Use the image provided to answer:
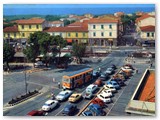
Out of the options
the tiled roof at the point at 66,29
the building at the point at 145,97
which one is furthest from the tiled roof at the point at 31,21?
the building at the point at 145,97

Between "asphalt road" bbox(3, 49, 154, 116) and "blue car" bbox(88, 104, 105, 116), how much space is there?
357 millimetres

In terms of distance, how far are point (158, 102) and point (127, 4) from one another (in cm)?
276

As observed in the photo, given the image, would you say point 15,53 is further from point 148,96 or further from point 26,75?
point 148,96

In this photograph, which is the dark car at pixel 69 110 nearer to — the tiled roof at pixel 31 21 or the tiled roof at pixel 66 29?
the tiled roof at pixel 66 29

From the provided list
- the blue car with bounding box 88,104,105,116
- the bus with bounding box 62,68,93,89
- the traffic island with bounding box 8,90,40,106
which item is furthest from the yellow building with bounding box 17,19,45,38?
the blue car with bounding box 88,104,105,116

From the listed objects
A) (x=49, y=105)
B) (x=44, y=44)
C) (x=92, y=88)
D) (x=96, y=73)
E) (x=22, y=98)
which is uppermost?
(x=44, y=44)

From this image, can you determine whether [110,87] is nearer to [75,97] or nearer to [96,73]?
[96,73]

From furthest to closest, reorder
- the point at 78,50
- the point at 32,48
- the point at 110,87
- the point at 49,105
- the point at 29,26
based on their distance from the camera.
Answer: the point at 32,48
the point at 78,50
the point at 29,26
the point at 110,87
the point at 49,105

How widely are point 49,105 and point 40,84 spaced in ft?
3.57

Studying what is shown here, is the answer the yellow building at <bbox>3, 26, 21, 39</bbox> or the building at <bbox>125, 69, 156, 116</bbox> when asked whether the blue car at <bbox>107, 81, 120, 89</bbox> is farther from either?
the yellow building at <bbox>3, 26, 21, 39</bbox>

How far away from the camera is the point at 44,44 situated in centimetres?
1134

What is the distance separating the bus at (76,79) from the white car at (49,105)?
770 millimetres

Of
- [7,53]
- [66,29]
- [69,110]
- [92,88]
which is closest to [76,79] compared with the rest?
[92,88]

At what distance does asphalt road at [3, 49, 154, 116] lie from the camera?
385 inches
